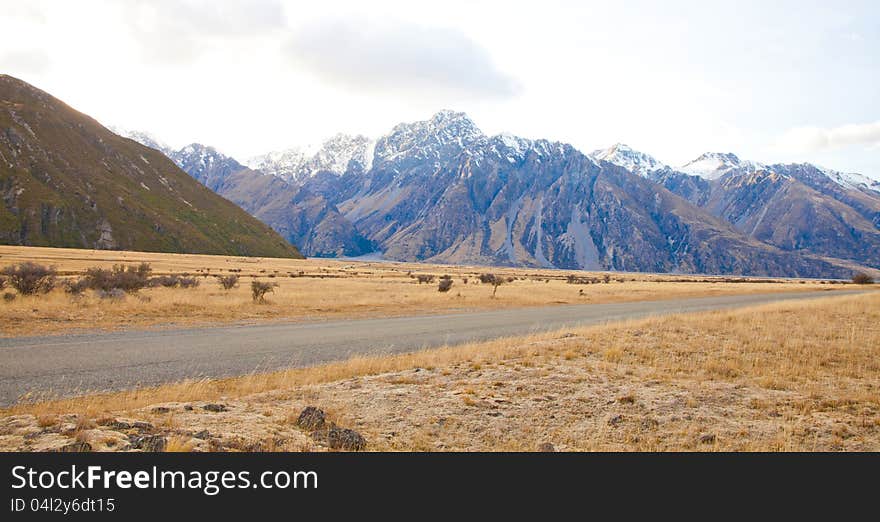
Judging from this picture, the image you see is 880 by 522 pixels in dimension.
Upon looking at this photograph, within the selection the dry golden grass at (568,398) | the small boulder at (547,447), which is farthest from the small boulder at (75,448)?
the small boulder at (547,447)

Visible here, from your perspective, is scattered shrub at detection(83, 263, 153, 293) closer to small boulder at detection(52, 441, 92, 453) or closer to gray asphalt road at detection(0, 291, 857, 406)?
gray asphalt road at detection(0, 291, 857, 406)

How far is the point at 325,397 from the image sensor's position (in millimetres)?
9891

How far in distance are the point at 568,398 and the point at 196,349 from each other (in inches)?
447

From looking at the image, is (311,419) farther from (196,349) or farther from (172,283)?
(172,283)

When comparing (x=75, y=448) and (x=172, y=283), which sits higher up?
(x=172, y=283)

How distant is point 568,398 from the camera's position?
400 inches

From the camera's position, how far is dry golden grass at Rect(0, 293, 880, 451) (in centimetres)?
780

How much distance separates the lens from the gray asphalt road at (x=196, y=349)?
11352 millimetres

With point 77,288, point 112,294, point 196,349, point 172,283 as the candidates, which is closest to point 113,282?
point 77,288

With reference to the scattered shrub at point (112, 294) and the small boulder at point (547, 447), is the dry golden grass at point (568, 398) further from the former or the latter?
the scattered shrub at point (112, 294)

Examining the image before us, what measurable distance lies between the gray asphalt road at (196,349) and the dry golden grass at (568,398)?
1632 mm
